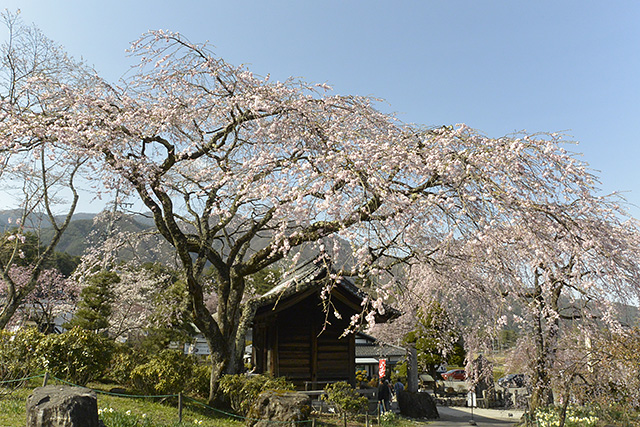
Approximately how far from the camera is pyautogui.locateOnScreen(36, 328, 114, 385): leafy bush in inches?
422

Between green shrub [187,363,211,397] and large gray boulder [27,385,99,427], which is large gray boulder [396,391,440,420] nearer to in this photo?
green shrub [187,363,211,397]

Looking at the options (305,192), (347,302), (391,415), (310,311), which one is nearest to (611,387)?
(391,415)

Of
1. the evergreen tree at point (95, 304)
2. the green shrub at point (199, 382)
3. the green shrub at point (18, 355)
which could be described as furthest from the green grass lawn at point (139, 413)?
the evergreen tree at point (95, 304)

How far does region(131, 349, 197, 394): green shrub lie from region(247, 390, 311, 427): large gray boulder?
8.41 feet

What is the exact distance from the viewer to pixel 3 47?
53.9 feet

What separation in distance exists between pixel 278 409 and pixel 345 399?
10.5 ft

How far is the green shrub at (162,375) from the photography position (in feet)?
36.2

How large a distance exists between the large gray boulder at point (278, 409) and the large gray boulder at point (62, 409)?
3.93 metres

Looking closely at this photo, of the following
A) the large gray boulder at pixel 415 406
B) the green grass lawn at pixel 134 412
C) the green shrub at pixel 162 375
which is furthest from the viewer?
the large gray boulder at pixel 415 406

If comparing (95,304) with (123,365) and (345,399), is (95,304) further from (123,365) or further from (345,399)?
(345,399)

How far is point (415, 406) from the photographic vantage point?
17.0 metres

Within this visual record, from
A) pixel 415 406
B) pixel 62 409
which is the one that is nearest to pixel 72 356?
pixel 62 409

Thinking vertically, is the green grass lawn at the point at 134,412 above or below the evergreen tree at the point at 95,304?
below

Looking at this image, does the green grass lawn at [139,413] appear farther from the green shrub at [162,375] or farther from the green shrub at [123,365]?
the green shrub at [123,365]
